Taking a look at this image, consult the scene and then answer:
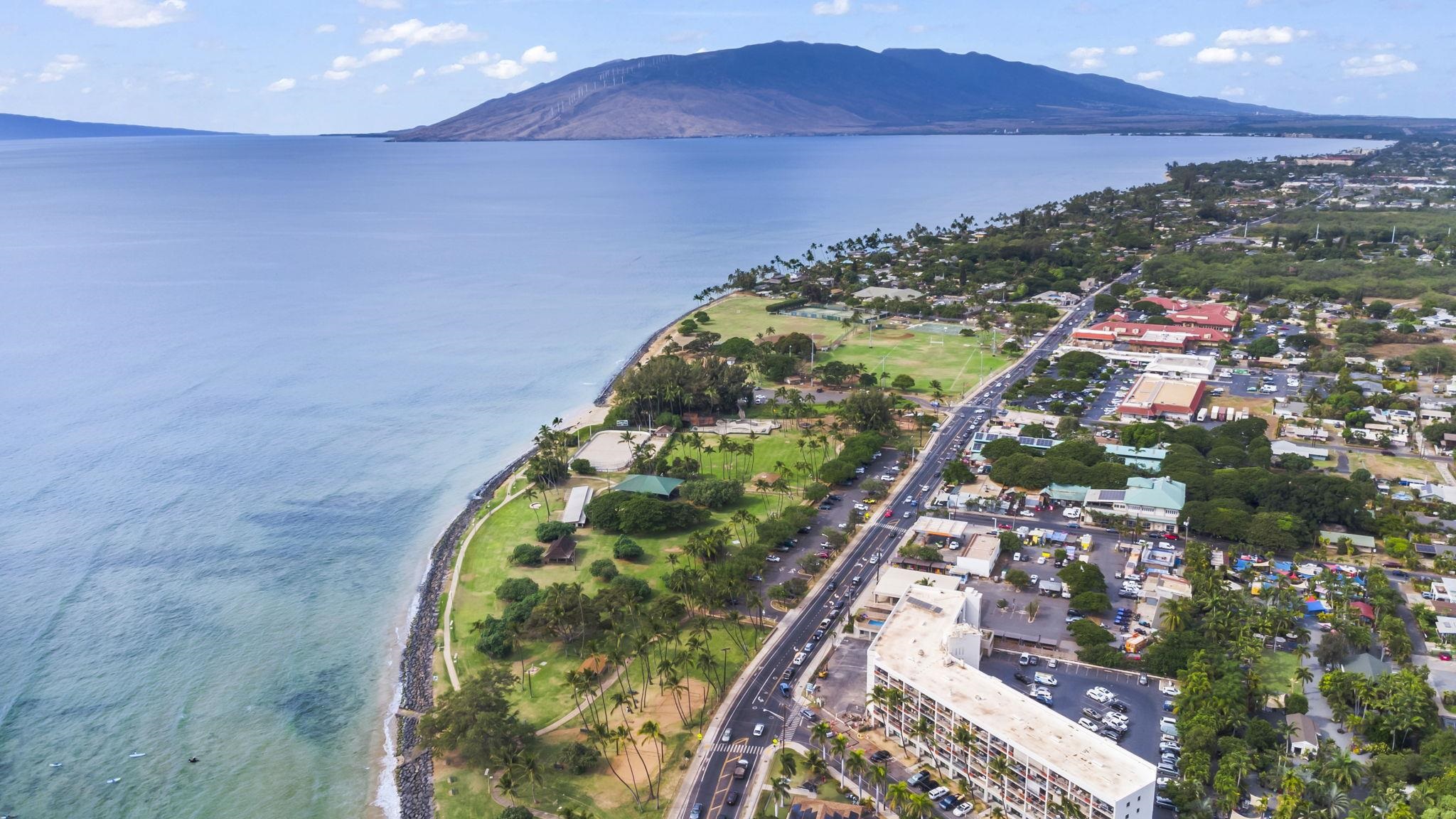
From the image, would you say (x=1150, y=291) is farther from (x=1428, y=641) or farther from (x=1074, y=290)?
(x=1428, y=641)

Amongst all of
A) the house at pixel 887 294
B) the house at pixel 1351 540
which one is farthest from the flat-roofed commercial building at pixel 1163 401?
the house at pixel 887 294

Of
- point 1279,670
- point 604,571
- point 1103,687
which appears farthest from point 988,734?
point 604,571

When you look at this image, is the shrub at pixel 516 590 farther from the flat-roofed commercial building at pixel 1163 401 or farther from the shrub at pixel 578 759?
the flat-roofed commercial building at pixel 1163 401

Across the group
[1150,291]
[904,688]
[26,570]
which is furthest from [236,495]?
[1150,291]

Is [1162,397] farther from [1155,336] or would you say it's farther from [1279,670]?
[1279,670]

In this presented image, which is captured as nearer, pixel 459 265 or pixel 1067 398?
pixel 1067 398

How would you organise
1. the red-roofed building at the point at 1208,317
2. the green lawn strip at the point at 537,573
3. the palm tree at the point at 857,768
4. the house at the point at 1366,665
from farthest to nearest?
1. the red-roofed building at the point at 1208,317
2. the green lawn strip at the point at 537,573
3. the house at the point at 1366,665
4. the palm tree at the point at 857,768
